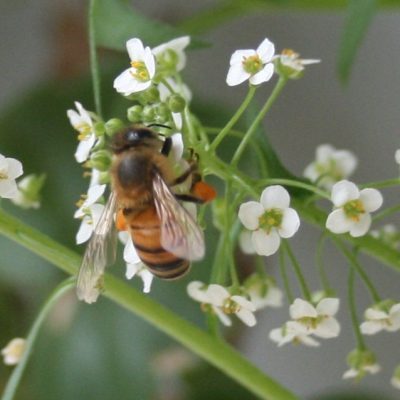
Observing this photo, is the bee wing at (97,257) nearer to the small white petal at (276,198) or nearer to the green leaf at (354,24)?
the small white petal at (276,198)

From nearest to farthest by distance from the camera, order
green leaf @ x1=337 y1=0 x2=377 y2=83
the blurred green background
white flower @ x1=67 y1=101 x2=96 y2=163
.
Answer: white flower @ x1=67 y1=101 x2=96 y2=163
green leaf @ x1=337 y1=0 x2=377 y2=83
the blurred green background

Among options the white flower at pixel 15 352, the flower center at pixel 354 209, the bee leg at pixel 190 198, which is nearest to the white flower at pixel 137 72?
the bee leg at pixel 190 198

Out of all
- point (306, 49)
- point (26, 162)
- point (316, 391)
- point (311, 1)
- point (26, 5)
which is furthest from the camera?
point (26, 5)

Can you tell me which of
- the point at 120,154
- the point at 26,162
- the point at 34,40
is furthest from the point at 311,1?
the point at 34,40

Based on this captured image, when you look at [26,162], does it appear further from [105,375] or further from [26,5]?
[26,5]

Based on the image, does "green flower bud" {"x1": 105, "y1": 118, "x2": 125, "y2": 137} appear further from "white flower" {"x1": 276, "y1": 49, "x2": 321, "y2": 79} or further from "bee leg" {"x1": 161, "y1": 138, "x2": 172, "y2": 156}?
"white flower" {"x1": 276, "y1": 49, "x2": 321, "y2": 79}

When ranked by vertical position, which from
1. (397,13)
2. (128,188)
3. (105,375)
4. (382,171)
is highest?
(128,188)

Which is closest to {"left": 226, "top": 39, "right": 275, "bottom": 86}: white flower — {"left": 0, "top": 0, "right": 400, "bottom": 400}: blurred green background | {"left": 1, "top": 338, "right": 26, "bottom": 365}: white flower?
{"left": 1, "top": 338, "right": 26, "bottom": 365}: white flower
